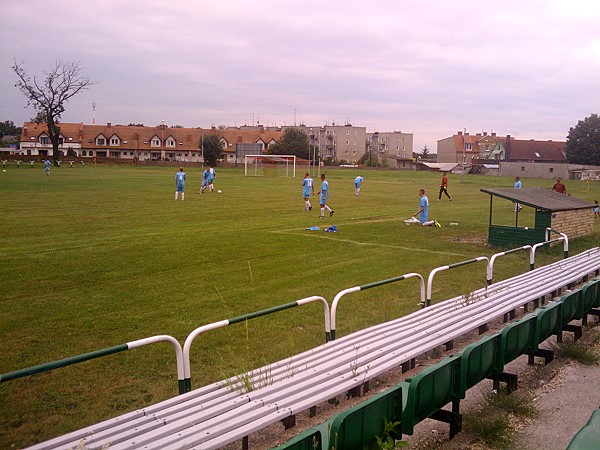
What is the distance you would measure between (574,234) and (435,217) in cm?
775

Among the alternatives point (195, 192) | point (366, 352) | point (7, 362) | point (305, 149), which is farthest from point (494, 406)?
point (305, 149)

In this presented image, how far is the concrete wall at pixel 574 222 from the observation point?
17.0 meters

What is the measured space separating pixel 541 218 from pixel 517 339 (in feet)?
35.7

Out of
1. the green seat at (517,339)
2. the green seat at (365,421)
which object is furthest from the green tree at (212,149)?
the green seat at (365,421)

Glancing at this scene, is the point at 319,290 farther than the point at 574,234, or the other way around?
the point at 574,234

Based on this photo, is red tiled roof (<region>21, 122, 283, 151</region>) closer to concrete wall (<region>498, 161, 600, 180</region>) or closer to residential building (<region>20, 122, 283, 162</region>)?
residential building (<region>20, 122, 283, 162</region>)

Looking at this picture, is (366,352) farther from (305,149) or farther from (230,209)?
(305,149)

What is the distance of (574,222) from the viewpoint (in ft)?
59.8

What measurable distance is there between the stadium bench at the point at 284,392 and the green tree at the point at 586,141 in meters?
85.8

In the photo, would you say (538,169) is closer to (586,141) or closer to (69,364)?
(586,141)

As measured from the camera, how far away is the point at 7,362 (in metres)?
7.71

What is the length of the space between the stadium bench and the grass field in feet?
3.18

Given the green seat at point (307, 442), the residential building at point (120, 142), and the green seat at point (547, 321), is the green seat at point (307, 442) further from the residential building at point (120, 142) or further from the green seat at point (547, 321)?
the residential building at point (120, 142)

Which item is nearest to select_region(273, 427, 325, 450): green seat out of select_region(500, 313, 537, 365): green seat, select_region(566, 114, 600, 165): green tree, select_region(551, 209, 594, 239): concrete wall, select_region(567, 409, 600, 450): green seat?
select_region(567, 409, 600, 450): green seat
